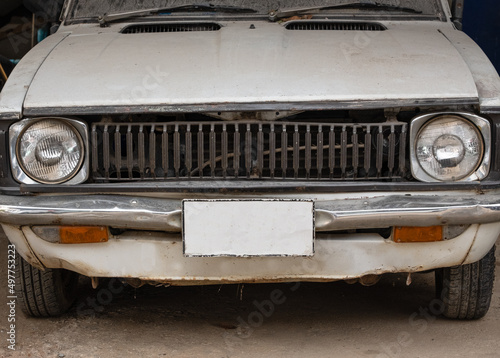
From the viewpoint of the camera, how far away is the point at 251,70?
3.53m

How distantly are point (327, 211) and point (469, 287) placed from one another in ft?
3.23

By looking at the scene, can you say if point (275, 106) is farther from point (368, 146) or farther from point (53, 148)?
point (53, 148)

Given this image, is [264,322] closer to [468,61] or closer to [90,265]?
[90,265]

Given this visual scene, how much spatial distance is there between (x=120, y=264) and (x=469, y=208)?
4.66 feet

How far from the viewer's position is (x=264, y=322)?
4109mm

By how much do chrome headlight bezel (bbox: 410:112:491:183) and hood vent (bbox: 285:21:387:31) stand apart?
3.44 feet

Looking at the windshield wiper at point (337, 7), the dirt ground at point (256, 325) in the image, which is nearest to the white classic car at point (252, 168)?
the dirt ground at point (256, 325)

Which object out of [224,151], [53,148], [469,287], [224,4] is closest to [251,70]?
[224,151]

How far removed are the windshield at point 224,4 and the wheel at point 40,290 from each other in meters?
1.45

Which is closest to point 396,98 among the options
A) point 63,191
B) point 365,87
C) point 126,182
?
point 365,87

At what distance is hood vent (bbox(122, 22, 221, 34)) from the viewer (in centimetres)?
434

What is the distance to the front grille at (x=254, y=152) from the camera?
132 inches

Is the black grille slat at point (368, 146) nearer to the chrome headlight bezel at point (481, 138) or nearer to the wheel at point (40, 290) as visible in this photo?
the chrome headlight bezel at point (481, 138)

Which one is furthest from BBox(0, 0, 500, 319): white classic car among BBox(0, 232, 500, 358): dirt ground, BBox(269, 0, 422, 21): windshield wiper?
BBox(269, 0, 422, 21): windshield wiper
